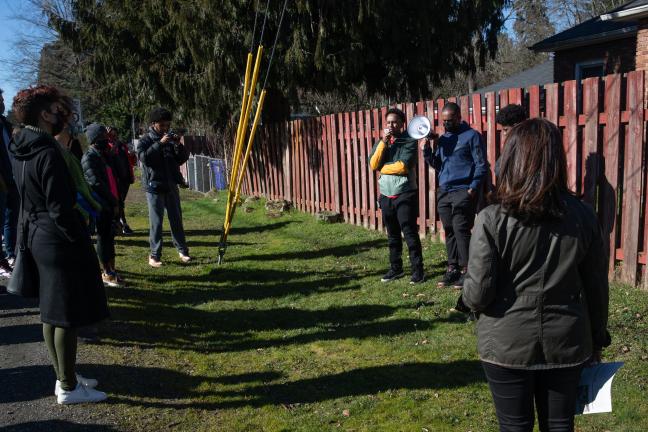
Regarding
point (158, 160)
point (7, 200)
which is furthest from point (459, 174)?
point (7, 200)

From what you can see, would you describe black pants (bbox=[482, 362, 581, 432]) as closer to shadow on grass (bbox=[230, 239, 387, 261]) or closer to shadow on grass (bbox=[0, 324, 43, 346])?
shadow on grass (bbox=[0, 324, 43, 346])

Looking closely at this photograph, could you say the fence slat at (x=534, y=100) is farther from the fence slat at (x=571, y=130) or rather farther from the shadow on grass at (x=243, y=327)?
the shadow on grass at (x=243, y=327)

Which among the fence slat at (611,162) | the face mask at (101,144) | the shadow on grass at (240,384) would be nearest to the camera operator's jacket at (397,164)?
the fence slat at (611,162)

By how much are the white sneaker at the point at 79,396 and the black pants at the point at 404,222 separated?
368cm

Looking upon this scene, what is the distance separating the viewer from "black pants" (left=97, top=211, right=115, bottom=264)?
266 inches

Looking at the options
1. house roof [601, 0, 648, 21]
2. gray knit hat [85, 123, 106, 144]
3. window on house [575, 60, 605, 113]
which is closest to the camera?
gray knit hat [85, 123, 106, 144]

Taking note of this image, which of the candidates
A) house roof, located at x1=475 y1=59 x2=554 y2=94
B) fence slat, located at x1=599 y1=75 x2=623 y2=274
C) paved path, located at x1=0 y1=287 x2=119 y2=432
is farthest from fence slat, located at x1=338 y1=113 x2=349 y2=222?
house roof, located at x1=475 y1=59 x2=554 y2=94

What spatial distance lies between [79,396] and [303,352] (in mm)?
1829

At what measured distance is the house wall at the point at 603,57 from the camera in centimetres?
1773

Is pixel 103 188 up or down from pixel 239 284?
up

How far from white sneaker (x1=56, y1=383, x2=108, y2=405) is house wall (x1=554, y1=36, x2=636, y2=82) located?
1794cm

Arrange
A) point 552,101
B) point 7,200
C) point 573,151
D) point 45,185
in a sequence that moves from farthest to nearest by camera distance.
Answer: point 7,200, point 552,101, point 573,151, point 45,185

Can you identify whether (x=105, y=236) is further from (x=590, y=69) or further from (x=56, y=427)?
(x=590, y=69)

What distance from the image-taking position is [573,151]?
6.37 meters
